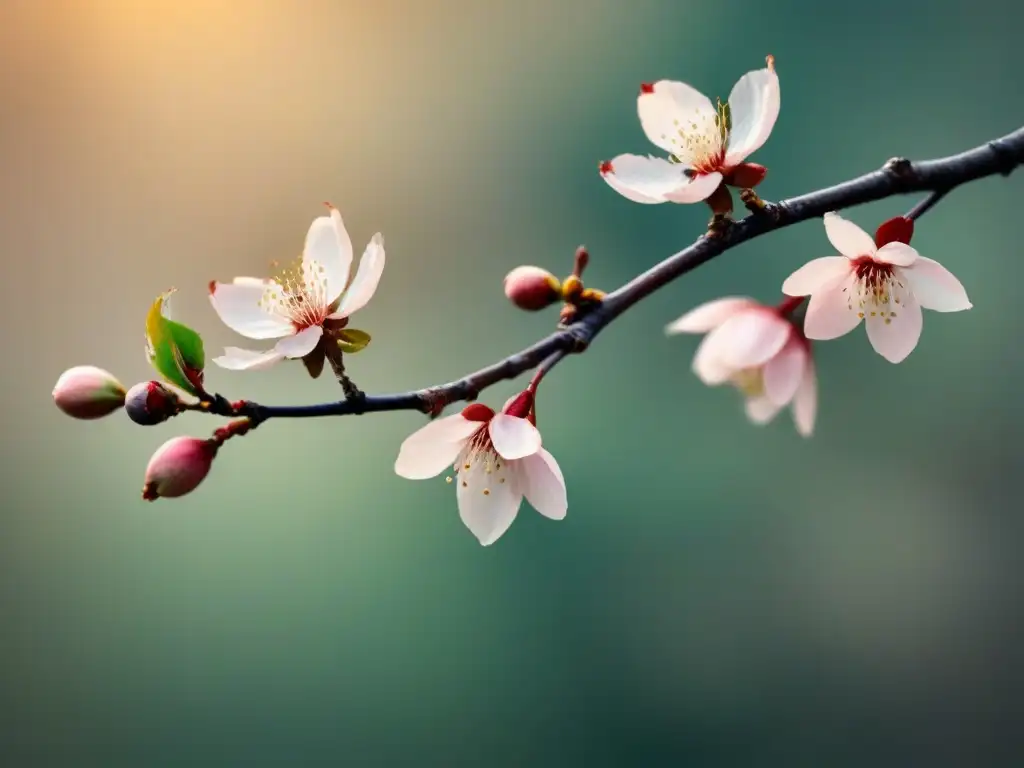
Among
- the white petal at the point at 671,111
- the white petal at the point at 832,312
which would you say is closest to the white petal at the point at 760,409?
the white petal at the point at 832,312

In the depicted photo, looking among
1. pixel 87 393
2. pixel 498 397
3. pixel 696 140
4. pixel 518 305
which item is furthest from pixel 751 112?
pixel 498 397

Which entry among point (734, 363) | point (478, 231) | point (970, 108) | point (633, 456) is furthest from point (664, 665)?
point (734, 363)

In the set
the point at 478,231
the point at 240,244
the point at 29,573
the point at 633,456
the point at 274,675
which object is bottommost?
the point at 274,675

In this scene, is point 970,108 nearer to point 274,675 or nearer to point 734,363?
point 734,363

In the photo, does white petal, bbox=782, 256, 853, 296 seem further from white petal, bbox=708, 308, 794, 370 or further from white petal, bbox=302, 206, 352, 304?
white petal, bbox=302, 206, 352, 304

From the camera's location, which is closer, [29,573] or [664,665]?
[29,573]

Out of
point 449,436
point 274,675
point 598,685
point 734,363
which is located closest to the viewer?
point 449,436

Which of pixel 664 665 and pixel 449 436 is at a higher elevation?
pixel 449 436
